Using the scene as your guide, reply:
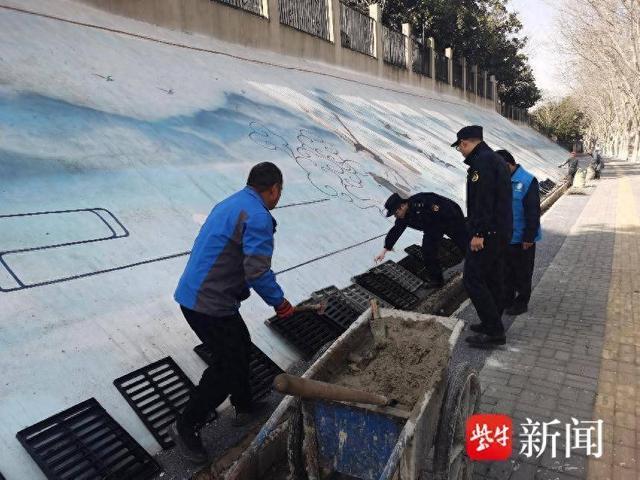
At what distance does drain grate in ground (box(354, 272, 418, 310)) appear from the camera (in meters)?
5.17

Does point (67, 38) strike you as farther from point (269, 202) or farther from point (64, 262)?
point (269, 202)

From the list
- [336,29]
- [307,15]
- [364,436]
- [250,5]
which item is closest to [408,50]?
[336,29]

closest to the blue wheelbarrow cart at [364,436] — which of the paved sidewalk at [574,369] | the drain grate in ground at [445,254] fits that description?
the paved sidewalk at [574,369]

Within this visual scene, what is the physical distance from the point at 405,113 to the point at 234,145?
9.59 metres

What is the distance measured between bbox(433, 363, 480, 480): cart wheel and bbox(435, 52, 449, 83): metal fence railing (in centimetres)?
2439

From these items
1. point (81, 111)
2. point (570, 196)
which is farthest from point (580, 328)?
point (570, 196)

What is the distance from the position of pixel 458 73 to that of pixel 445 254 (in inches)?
942

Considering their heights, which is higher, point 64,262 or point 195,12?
point 195,12

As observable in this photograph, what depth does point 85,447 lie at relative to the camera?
2.66 m

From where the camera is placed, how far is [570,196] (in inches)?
616

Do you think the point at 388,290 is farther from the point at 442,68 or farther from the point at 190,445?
the point at 442,68

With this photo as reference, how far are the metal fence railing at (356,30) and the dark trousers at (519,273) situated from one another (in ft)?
39.7

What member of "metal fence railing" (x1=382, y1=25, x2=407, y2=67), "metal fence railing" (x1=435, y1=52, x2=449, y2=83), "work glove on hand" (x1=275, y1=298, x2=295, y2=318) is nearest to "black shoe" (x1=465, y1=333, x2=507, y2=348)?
"work glove on hand" (x1=275, y1=298, x2=295, y2=318)

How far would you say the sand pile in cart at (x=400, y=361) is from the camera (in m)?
2.67
